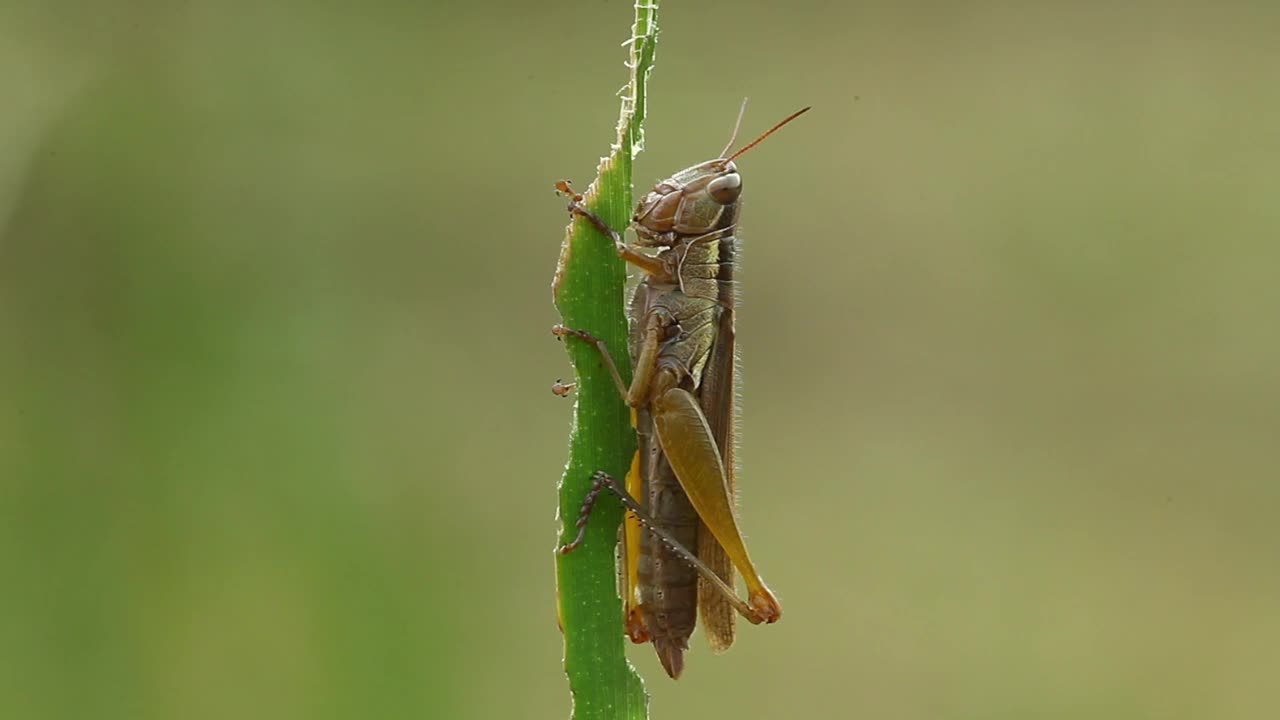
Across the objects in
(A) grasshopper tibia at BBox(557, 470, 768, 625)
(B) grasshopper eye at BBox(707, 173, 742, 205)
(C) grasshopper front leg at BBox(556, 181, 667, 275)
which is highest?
(B) grasshopper eye at BBox(707, 173, 742, 205)

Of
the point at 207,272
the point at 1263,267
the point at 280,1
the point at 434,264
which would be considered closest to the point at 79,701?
the point at 207,272

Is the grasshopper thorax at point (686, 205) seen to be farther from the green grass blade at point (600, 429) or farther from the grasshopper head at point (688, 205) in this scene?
the green grass blade at point (600, 429)

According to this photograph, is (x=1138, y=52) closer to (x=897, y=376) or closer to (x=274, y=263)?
(x=897, y=376)

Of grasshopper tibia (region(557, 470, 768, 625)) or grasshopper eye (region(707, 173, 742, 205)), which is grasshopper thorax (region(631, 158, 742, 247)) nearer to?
grasshopper eye (region(707, 173, 742, 205))

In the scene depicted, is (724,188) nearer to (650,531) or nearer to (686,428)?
(686,428)

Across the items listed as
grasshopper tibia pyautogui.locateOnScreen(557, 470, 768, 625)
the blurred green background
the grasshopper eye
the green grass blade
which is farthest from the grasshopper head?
the blurred green background

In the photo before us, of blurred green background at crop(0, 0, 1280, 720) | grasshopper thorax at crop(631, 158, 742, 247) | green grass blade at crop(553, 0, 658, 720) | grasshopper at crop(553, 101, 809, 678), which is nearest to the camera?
green grass blade at crop(553, 0, 658, 720)

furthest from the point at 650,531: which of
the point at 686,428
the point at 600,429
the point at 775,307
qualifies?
the point at 775,307
